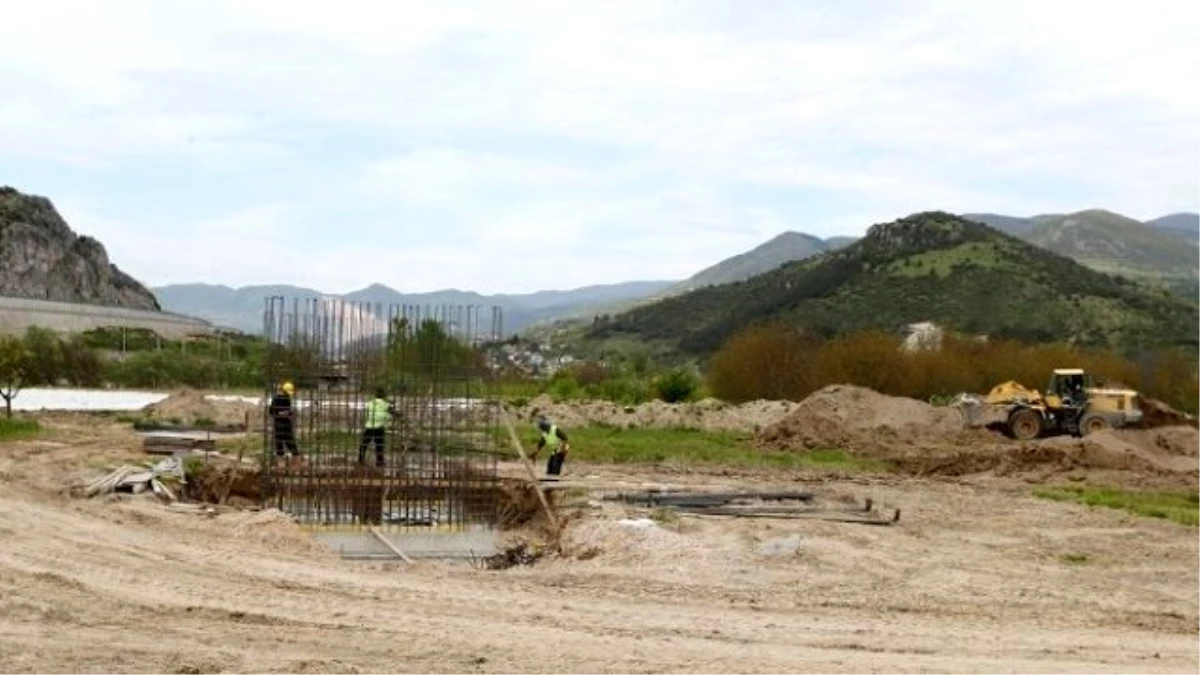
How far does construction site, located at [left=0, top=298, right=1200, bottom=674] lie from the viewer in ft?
33.1

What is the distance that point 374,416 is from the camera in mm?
20172

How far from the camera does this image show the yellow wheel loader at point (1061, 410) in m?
31.1

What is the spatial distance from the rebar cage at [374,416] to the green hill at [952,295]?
157 feet

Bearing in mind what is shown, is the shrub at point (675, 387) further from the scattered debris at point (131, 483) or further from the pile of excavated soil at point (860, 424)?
the scattered debris at point (131, 483)

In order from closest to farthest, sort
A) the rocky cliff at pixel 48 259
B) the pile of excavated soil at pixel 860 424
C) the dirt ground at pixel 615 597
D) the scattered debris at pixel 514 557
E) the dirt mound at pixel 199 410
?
the dirt ground at pixel 615 597 < the scattered debris at pixel 514 557 < the pile of excavated soil at pixel 860 424 < the dirt mound at pixel 199 410 < the rocky cliff at pixel 48 259

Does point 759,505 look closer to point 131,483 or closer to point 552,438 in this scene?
point 552,438

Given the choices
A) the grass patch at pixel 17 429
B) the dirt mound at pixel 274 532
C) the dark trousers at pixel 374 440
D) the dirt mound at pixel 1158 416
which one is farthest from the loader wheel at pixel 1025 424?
the grass patch at pixel 17 429

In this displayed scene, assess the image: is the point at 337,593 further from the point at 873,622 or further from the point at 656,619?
the point at 873,622

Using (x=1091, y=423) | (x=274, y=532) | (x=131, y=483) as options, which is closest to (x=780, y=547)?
(x=274, y=532)

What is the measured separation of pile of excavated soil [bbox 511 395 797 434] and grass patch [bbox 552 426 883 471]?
2.36 m

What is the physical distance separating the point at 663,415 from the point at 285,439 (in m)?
16.5

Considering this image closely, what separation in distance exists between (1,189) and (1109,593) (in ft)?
320

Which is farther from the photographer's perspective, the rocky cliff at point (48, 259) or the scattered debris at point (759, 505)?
the rocky cliff at point (48, 259)

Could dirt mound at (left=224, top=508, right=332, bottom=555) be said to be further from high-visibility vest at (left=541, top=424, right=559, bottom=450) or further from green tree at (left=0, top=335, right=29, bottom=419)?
green tree at (left=0, top=335, right=29, bottom=419)
